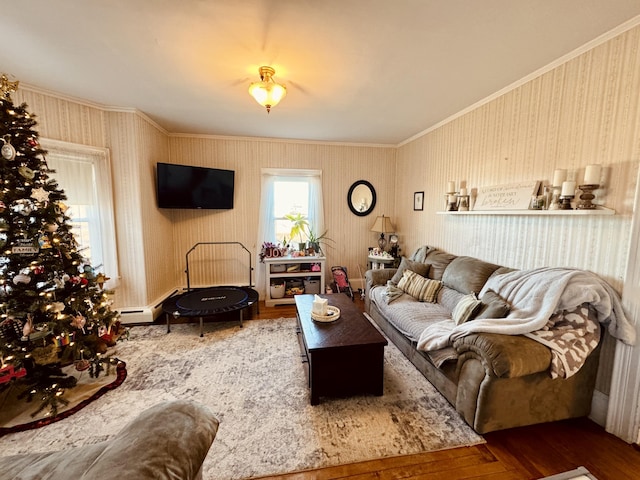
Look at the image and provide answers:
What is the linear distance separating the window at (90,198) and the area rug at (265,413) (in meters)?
1.12

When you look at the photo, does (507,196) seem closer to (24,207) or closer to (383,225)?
(383,225)

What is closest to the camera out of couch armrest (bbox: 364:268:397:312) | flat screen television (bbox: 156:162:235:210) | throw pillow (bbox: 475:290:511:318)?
throw pillow (bbox: 475:290:511:318)

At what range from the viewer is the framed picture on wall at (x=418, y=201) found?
4079 mm

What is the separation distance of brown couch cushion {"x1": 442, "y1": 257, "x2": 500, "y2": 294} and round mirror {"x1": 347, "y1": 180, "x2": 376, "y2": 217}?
2.04 meters

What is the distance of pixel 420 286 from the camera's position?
3.11 meters

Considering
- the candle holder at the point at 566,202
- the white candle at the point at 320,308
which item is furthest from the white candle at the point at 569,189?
the white candle at the point at 320,308

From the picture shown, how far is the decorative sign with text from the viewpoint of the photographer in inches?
92.5

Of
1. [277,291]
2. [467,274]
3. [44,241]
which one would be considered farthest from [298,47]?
[277,291]

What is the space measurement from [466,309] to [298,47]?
95.6 inches

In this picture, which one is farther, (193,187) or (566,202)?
(193,187)

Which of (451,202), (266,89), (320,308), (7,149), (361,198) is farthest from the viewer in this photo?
(361,198)

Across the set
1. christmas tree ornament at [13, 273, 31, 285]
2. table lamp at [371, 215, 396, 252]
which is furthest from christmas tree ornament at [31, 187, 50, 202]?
table lamp at [371, 215, 396, 252]

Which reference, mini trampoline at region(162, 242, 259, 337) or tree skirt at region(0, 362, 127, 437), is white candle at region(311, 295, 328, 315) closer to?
mini trampoline at region(162, 242, 259, 337)

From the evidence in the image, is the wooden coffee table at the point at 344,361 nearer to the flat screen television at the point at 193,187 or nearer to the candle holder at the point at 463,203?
the candle holder at the point at 463,203
